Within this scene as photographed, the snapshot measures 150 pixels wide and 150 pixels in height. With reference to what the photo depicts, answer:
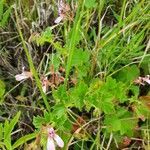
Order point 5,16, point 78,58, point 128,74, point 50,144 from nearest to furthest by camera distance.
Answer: point 50,144 < point 78,58 < point 128,74 < point 5,16

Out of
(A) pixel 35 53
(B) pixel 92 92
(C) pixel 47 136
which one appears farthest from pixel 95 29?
(C) pixel 47 136

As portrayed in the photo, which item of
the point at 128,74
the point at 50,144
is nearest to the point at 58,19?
the point at 128,74

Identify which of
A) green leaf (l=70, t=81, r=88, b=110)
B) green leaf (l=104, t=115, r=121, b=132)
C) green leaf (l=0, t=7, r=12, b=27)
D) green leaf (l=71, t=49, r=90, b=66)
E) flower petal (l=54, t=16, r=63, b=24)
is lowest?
green leaf (l=104, t=115, r=121, b=132)

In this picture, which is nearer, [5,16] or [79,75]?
[79,75]

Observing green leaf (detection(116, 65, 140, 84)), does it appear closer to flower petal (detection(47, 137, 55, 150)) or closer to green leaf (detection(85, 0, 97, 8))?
green leaf (detection(85, 0, 97, 8))

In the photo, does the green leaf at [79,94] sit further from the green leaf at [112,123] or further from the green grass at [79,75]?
the green leaf at [112,123]

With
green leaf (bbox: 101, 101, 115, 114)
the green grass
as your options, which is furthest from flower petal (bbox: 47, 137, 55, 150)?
green leaf (bbox: 101, 101, 115, 114)


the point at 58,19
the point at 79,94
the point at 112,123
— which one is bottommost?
the point at 112,123

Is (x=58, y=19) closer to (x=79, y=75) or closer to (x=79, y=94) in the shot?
(x=79, y=75)

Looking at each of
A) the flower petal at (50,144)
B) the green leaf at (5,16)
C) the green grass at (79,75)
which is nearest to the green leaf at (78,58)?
the green grass at (79,75)
